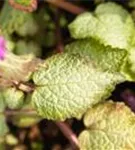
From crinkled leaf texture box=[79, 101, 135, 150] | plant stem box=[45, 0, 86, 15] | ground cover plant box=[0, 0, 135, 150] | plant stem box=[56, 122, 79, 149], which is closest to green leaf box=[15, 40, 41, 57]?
ground cover plant box=[0, 0, 135, 150]

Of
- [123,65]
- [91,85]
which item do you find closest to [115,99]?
[123,65]

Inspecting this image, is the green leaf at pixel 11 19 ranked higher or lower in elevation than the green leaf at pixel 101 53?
higher

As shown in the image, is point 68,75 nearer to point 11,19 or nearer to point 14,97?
point 14,97

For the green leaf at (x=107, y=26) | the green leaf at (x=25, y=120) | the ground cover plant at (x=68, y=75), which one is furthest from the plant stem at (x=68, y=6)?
the green leaf at (x=25, y=120)

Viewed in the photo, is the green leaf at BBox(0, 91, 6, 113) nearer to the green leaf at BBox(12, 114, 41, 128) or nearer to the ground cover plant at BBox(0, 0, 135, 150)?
the ground cover plant at BBox(0, 0, 135, 150)

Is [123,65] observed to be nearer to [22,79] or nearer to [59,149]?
[22,79]

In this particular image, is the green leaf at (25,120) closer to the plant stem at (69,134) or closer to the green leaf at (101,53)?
the plant stem at (69,134)

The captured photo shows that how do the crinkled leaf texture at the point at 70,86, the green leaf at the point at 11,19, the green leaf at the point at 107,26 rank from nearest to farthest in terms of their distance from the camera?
the crinkled leaf texture at the point at 70,86
the green leaf at the point at 107,26
the green leaf at the point at 11,19
